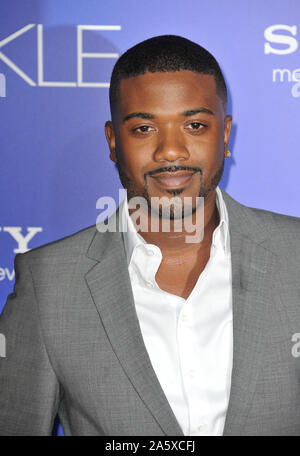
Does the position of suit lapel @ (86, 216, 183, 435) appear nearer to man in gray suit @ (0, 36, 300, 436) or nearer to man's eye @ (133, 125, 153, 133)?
man in gray suit @ (0, 36, 300, 436)

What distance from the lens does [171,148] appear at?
144 cm

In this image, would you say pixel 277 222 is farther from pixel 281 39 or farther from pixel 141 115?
pixel 281 39

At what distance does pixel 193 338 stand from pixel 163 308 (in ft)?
0.40

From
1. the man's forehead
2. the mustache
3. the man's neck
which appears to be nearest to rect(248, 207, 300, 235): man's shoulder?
the man's neck

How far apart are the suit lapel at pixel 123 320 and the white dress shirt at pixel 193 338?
5 centimetres

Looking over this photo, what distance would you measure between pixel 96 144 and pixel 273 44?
2.44 ft

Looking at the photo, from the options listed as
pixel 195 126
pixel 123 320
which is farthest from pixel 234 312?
pixel 195 126

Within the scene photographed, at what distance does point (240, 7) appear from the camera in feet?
5.98

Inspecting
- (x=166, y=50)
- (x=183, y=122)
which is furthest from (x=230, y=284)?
(x=166, y=50)

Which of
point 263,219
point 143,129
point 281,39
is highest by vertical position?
point 281,39

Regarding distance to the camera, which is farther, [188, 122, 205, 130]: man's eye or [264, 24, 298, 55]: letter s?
[264, 24, 298, 55]: letter s

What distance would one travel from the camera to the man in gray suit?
4.62 ft

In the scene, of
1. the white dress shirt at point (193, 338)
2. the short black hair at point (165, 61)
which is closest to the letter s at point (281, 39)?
the short black hair at point (165, 61)

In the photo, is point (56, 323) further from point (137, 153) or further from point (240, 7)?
point (240, 7)
